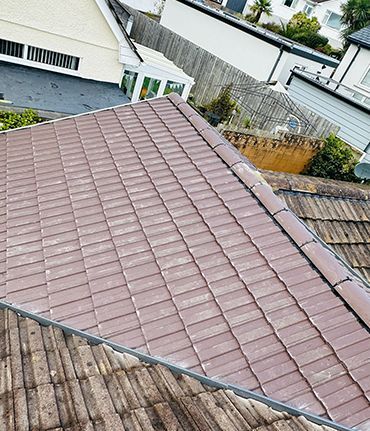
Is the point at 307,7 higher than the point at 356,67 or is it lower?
higher

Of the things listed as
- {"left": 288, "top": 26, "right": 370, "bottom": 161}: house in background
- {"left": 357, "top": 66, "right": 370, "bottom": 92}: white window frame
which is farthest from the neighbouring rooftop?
{"left": 357, "top": 66, "right": 370, "bottom": 92}: white window frame

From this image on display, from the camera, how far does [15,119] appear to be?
33.3ft

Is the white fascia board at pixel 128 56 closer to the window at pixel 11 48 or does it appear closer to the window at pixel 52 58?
the window at pixel 52 58

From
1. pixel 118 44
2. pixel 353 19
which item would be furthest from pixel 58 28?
pixel 353 19

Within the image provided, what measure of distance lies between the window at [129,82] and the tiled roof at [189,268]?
33.2 feet

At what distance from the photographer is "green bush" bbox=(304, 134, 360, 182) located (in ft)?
41.8

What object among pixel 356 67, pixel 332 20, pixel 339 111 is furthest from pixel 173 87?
pixel 332 20

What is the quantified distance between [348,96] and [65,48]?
13272 mm

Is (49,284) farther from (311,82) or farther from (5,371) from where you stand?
(311,82)

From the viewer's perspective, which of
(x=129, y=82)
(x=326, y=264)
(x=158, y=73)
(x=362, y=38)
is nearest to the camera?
(x=326, y=264)

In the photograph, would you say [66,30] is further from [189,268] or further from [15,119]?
[189,268]

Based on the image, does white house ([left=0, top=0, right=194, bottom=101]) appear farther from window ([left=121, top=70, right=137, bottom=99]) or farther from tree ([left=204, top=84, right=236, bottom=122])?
tree ([left=204, top=84, right=236, bottom=122])

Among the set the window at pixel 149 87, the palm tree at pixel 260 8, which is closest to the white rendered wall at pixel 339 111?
the window at pixel 149 87

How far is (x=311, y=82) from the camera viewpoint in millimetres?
17344
